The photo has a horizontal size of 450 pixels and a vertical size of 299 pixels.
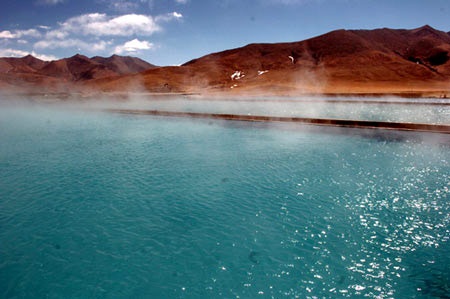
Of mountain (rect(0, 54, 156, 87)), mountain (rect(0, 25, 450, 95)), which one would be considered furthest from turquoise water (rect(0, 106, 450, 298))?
mountain (rect(0, 54, 156, 87))

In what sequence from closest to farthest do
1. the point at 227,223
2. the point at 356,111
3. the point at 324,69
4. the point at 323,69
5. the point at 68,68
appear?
the point at 227,223
the point at 356,111
the point at 324,69
the point at 323,69
the point at 68,68

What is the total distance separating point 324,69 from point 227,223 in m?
70.9

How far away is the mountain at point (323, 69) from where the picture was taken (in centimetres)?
5403

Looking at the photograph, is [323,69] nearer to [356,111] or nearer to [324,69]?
[324,69]

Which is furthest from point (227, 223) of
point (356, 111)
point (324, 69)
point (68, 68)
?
point (68, 68)

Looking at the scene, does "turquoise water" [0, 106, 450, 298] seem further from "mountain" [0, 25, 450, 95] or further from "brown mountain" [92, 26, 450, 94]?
"brown mountain" [92, 26, 450, 94]

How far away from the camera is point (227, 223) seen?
4473 mm

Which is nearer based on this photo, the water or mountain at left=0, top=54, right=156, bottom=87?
the water

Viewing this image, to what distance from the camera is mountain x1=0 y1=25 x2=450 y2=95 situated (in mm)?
54031

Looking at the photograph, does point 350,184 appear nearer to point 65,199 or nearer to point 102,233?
point 102,233

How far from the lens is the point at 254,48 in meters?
92.0

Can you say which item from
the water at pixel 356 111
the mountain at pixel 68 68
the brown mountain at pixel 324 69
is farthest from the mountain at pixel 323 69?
the mountain at pixel 68 68

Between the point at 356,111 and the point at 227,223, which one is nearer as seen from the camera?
the point at 227,223

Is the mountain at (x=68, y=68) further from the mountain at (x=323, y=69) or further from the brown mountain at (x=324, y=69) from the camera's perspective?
the brown mountain at (x=324, y=69)
